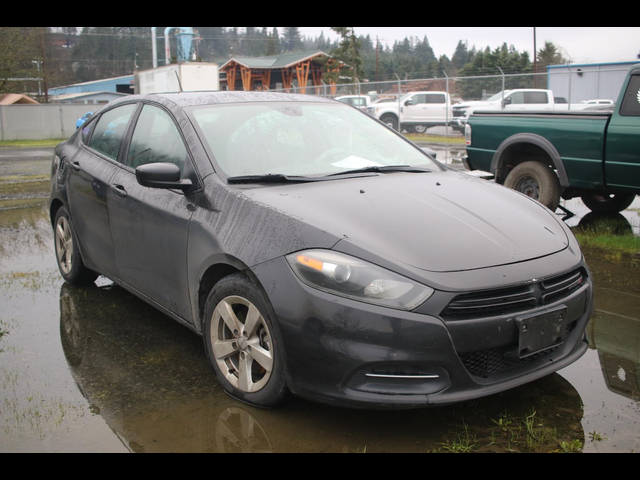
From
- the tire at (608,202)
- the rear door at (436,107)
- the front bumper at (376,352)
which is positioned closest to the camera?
the front bumper at (376,352)

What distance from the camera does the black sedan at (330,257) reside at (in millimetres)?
2793

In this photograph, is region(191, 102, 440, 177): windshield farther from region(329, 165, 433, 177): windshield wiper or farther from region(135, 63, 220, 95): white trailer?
region(135, 63, 220, 95): white trailer

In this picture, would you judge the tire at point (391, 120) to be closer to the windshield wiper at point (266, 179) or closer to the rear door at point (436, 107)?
the rear door at point (436, 107)

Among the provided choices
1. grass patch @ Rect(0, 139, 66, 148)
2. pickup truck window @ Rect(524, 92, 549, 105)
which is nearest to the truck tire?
pickup truck window @ Rect(524, 92, 549, 105)

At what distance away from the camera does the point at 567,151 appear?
7.47 meters

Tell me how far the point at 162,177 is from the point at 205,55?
474 ft

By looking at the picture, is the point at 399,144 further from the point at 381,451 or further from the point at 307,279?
the point at 381,451

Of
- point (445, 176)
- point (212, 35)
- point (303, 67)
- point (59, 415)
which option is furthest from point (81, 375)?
point (212, 35)

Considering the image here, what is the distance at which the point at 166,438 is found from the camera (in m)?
3.03

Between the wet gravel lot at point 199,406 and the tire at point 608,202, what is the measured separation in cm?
389

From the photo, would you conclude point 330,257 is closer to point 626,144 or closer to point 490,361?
point 490,361

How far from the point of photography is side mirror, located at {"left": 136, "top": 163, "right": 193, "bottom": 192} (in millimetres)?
3574

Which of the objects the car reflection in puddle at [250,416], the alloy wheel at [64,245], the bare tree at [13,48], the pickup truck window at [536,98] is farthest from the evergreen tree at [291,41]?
the car reflection in puddle at [250,416]
